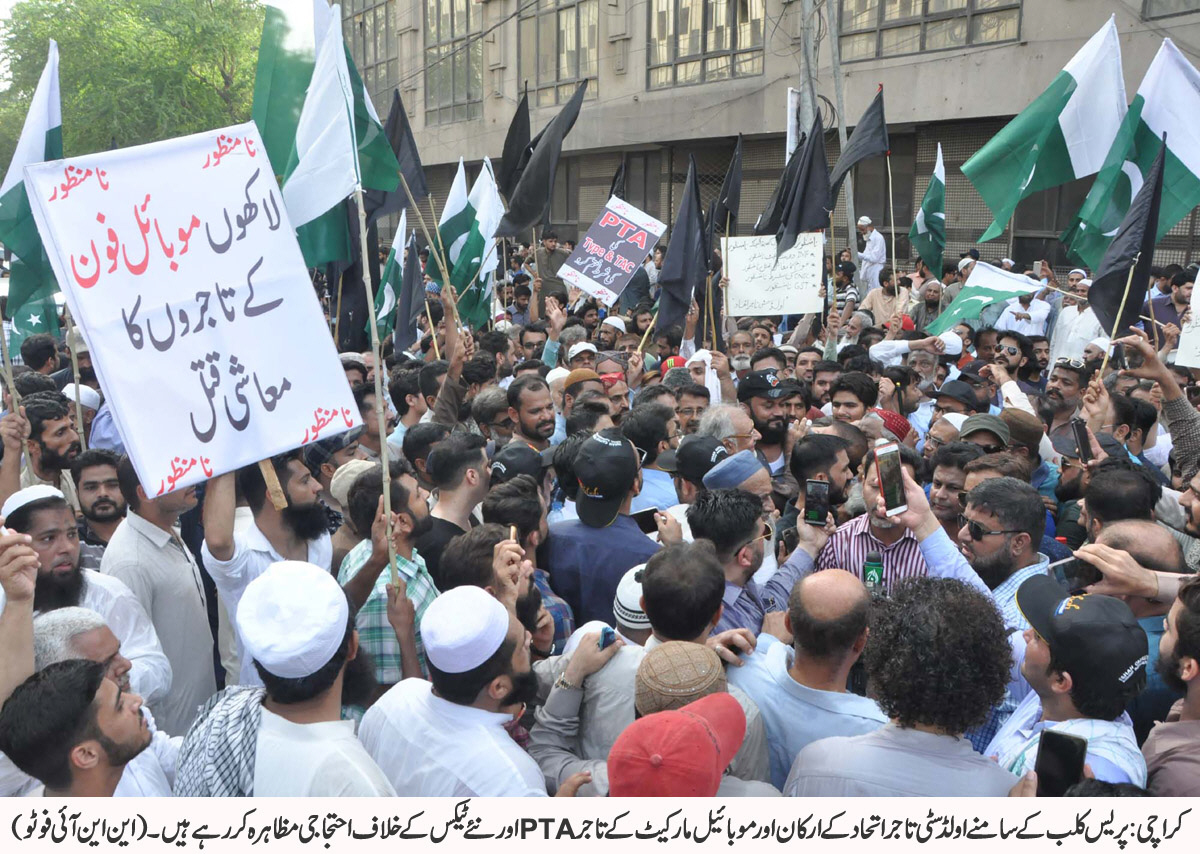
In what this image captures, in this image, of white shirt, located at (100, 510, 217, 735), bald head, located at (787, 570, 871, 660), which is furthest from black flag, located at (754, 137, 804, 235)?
bald head, located at (787, 570, 871, 660)

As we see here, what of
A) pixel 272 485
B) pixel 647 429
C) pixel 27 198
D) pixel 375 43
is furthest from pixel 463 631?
pixel 375 43

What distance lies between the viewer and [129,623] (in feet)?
11.1

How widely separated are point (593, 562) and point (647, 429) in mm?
1317

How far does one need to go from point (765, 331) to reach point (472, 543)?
679cm

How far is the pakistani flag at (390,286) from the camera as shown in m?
8.96

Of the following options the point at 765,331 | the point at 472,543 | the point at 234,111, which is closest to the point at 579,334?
the point at 765,331

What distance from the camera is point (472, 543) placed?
3330mm

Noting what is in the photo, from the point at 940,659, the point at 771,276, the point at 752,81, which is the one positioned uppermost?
the point at 752,81

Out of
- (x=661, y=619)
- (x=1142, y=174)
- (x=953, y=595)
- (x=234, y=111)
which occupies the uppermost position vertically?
(x=234, y=111)

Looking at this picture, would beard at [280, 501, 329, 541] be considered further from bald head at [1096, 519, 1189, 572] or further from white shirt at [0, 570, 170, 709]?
bald head at [1096, 519, 1189, 572]

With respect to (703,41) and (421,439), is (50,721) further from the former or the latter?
(703,41)

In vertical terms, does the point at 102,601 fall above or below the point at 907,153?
below

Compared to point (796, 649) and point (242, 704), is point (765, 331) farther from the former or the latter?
point (242, 704)

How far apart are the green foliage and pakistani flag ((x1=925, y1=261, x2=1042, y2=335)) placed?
3307 cm
